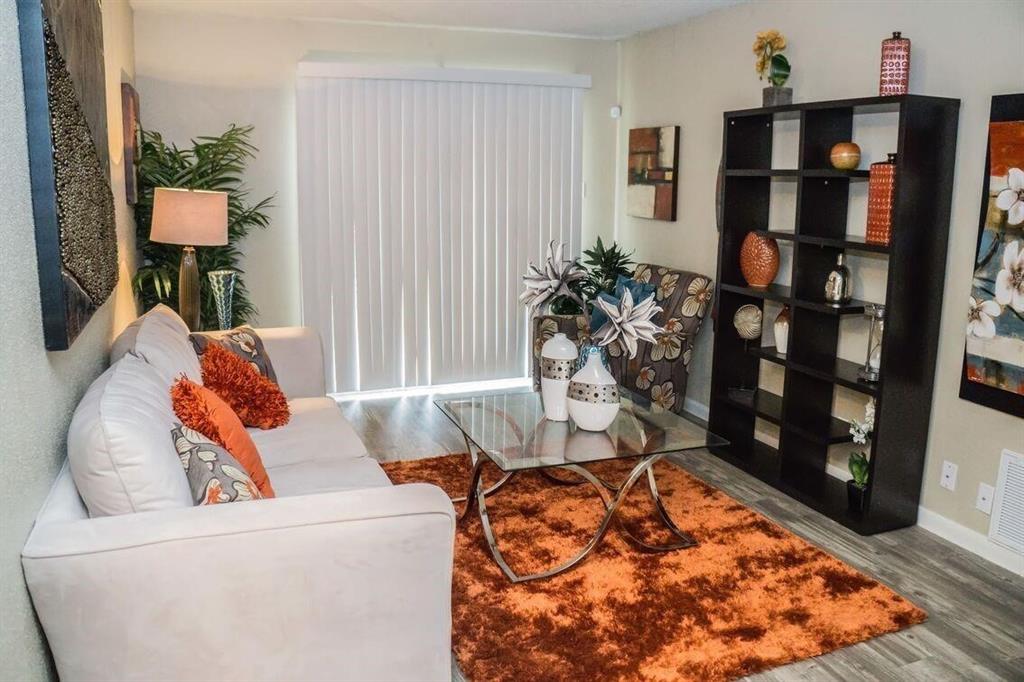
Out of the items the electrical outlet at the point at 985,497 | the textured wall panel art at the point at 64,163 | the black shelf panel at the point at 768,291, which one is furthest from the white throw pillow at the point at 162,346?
the electrical outlet at the point at 985,497

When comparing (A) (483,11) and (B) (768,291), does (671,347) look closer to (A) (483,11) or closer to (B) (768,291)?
(B) (768,291)

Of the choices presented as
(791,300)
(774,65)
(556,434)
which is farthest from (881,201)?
(556,434)

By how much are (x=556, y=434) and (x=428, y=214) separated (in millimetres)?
2864

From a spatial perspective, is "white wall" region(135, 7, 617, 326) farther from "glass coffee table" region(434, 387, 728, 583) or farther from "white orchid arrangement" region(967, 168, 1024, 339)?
"white orchid arrangement" region(967, 168, 1024, 339)

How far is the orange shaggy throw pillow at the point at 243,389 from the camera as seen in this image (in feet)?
10.4

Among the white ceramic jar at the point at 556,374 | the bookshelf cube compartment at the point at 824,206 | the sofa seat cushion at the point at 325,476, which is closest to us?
the sofa seat cushion at the point at 325,476

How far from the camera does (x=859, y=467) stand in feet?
11.8

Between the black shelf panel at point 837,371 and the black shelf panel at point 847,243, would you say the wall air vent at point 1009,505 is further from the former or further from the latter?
the black shelf panel at point 847,243

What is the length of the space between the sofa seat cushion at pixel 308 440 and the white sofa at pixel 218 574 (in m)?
0.93

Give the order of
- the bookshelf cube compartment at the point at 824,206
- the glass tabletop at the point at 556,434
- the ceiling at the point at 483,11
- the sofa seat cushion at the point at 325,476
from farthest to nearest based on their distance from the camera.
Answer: the ceiling at the point at 483,11, the bookshelf cube compartment at the point at 824,206, the glass tabletop at the point at 556,434, the sofa seat cushion at the point at 325,476

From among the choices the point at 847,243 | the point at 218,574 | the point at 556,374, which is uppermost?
the point at 847,243

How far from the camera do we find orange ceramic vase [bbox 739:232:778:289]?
14.0 feet

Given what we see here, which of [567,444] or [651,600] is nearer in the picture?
[651,600]

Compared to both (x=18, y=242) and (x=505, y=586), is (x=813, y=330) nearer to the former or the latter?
(x=505, y=586)
